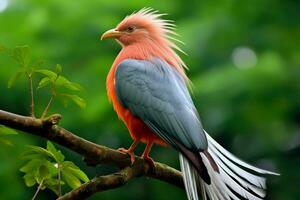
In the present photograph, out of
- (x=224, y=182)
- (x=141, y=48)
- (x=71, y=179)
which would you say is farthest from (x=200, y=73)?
(x=71, y=179)

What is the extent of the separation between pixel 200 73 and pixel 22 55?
18.8 ft

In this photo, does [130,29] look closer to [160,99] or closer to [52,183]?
[160,99]

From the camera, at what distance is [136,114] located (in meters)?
5.01

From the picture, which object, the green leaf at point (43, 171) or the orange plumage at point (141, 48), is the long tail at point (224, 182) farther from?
the green leaf at point (43, 171)

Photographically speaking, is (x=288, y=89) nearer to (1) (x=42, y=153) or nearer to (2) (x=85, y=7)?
(2) (x=85, y=7)

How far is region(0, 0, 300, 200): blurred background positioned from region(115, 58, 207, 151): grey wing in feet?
8.57

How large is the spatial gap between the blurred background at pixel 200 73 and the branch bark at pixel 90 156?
322cm

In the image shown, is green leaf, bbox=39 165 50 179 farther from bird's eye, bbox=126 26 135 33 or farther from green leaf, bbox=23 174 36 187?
bird's eye, bbox=126 26 135 33

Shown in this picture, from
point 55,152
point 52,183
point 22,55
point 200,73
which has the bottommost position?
point 200,73

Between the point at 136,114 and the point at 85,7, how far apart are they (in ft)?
15.0

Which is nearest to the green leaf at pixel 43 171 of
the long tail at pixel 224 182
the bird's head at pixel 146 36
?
the long tail at pixel 224 182

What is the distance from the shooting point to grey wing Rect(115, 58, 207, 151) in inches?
187

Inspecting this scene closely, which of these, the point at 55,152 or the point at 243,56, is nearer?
the point at 55,152

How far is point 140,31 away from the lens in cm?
577
